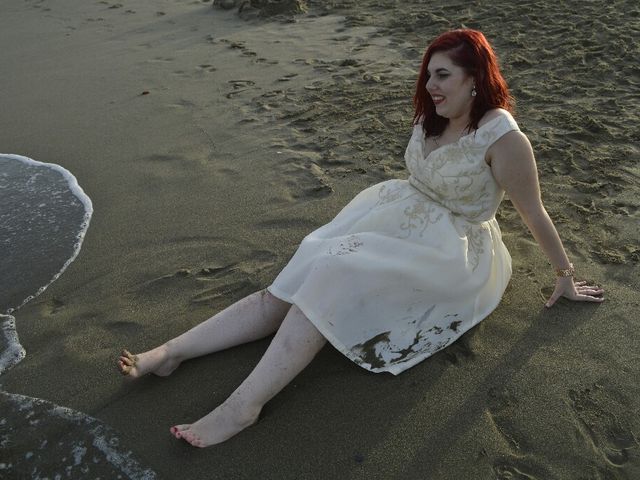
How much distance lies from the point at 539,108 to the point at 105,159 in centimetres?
316

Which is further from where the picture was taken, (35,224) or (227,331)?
(35,224)

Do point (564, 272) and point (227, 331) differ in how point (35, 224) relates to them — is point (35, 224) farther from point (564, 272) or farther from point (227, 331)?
point (564, 272)

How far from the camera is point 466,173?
7.96 feet

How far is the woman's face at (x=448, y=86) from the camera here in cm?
235

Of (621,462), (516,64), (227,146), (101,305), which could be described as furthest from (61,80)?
(621,462)

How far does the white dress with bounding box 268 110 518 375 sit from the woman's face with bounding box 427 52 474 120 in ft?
0.41

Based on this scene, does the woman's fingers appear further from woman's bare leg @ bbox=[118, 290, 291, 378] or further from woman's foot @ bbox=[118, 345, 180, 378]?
woman's foot @ bbox=[118, 345, 180, 378]

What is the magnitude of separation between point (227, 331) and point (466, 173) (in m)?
1.14

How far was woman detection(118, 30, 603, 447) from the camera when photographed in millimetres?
2250

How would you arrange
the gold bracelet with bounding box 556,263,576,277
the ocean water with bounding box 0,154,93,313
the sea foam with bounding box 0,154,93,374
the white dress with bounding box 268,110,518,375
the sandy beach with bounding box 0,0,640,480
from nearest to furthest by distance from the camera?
the sandy beach with bounding box 0,0,640,480
the white dress with bounding box 268,110,518,375
the gold bracelet with bounding box 556,263,576,277
the sea foam with bounding box 0,154,93,374
the ocean water with bounding box 0,154,93,313

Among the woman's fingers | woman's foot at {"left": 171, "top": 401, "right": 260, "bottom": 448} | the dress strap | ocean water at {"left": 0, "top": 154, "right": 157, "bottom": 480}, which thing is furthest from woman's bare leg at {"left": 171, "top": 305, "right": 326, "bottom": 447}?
the woman's fingers

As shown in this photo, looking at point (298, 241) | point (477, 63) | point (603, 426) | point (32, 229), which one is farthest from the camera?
point (32, 229)

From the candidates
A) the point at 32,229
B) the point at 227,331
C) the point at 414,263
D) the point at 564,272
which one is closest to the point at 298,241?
the point at 227,331

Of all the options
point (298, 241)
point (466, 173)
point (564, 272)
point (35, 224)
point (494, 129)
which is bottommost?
point (35, 224)
